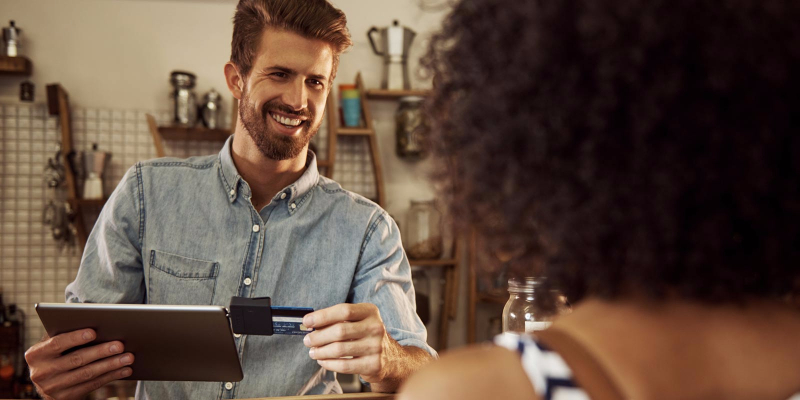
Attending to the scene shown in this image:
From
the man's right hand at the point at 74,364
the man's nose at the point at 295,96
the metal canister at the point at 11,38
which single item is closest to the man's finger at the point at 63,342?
the man's right hand at the point at 74,364

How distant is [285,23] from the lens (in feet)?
5.21

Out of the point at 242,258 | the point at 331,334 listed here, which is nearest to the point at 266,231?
the point at 242,258

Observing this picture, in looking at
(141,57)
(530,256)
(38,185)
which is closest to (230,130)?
(141,57)

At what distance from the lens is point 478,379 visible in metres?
0.46

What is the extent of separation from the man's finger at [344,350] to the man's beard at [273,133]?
0.58m

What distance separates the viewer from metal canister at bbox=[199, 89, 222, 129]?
3.29m

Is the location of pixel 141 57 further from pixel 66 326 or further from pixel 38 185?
pixel 66 326

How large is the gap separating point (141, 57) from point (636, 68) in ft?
11.4

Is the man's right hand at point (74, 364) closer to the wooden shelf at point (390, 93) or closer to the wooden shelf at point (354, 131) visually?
the wooden shelf at point (354, 131)

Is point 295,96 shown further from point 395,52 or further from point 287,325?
point 395,52

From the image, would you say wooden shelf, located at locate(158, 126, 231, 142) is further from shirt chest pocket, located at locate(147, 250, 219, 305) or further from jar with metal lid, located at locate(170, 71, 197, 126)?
shirt chest pocket, located at locate(147, 250, 219, 305)

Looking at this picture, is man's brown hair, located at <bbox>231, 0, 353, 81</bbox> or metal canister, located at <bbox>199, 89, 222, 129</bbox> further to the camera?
metal canister, located at <bbox>199, 89, 222, 129</bbox>

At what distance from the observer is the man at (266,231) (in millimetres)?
1438

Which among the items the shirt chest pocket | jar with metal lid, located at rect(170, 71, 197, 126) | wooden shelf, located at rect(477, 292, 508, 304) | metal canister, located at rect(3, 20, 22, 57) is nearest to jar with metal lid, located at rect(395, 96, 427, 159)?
wooden shelf, located at rect(477, 292, 508, 304)
